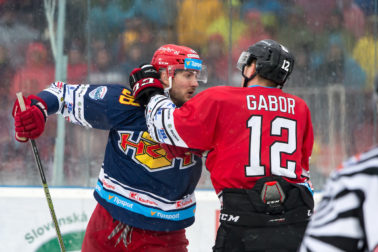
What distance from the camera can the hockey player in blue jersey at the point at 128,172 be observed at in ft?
8.04

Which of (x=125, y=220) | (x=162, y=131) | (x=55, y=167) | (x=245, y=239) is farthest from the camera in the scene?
(x=55, y=167)

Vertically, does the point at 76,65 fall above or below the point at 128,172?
above

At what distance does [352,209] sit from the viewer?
0.98m

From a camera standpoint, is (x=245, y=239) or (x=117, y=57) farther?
(x=117, y=57)

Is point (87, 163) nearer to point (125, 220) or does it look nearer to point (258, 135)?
point (125, 220)

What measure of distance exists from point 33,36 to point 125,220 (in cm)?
230

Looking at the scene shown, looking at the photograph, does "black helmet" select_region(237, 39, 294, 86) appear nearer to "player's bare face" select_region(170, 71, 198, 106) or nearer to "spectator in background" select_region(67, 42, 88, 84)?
"player's bare face" select_region(170, 71, 198, 106)

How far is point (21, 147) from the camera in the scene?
14.0 feet

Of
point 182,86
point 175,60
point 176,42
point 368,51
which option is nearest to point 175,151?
point 182,86

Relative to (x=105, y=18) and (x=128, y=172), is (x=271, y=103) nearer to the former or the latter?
(x=128, y=172)

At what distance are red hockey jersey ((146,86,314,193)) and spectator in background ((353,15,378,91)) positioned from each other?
2475 millimetres

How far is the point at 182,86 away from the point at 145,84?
300 mm

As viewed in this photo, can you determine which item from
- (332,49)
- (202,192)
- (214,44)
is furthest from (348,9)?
(202,192)

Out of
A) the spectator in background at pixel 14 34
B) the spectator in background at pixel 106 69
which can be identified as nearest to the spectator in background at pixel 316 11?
the spectator in background at pixel 106 69
